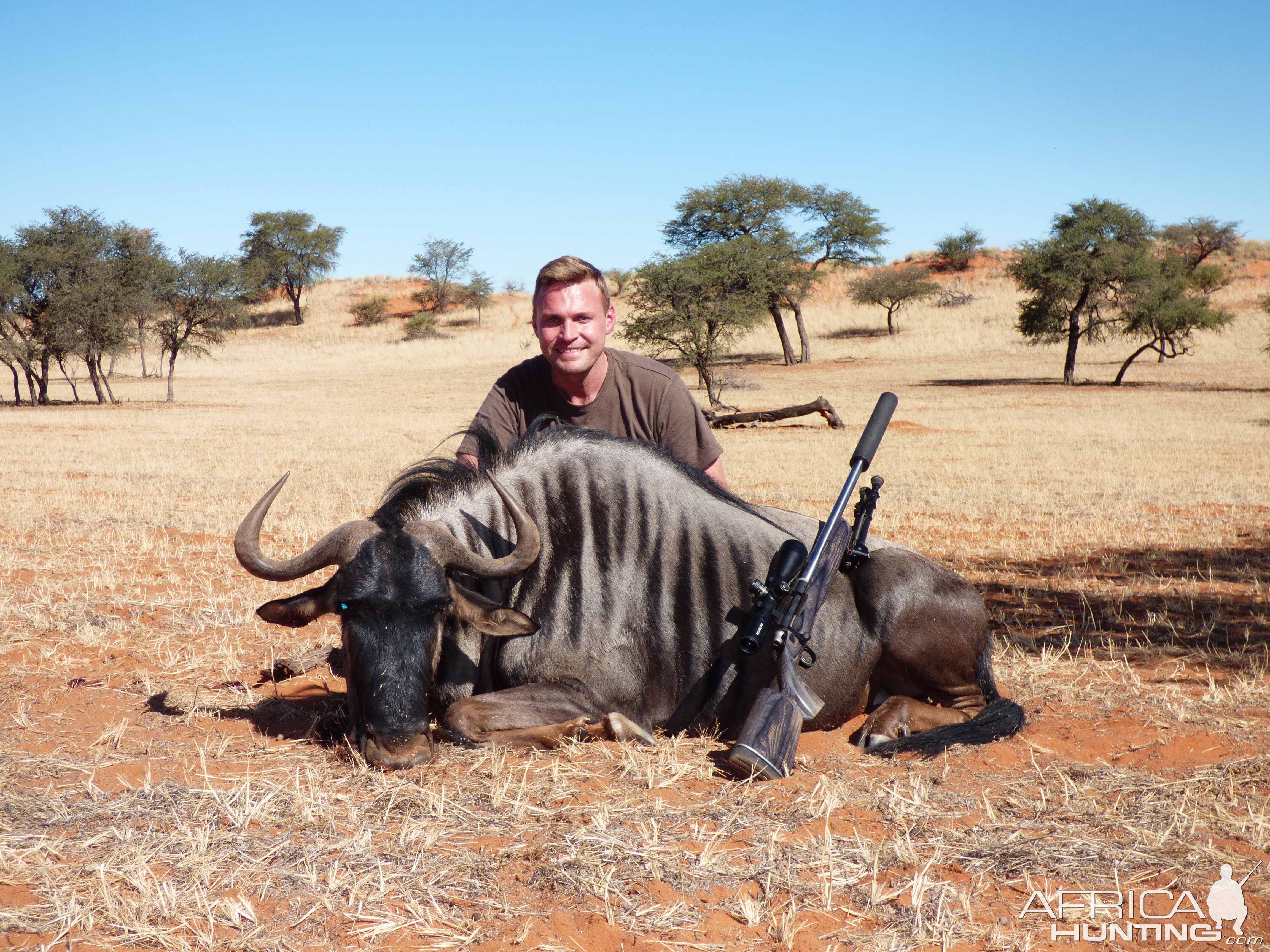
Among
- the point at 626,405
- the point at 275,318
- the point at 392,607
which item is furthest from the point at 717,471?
the point at 275,318

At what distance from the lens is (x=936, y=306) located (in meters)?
53.2

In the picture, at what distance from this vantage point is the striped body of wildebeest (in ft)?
12.7

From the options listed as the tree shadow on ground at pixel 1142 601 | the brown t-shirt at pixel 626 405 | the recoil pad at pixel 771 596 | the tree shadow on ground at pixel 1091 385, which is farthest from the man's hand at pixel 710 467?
the tree shadow on ground at pixel 1091 385

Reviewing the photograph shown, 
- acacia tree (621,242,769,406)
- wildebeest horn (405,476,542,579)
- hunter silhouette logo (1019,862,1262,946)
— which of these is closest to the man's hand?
wildebeest horn (405,476,542,579)

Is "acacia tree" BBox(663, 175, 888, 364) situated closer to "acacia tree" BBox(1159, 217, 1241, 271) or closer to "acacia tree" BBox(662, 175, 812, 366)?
"acacia tree" BBox(662, 175, 812, 366)

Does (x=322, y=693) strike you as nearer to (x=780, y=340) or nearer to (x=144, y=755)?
(x=144, y=755)

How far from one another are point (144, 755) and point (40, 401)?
1414 inches

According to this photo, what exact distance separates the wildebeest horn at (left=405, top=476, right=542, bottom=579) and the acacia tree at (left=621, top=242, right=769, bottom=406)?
2699 centimetres

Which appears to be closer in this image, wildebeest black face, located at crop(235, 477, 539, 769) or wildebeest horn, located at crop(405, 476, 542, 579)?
wildebeest black face, located at crop(235, 477, 539, 769)

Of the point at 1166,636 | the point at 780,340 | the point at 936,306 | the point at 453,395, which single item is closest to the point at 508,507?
the point at 1166,636

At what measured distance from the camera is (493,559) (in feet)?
12.7

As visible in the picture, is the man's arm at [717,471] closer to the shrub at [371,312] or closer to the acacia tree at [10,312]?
the acacia tree at [10,312]

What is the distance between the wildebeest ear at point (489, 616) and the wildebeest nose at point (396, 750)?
1.48 feet

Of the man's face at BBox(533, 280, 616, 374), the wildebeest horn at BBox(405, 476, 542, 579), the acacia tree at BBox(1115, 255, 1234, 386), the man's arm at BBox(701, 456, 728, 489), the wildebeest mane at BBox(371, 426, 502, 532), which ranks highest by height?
the acacia tree at BBox(1115, 255, 1234, 386)
